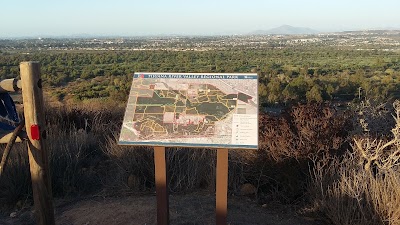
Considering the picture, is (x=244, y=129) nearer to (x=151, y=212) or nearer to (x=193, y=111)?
(x=193, y=111)

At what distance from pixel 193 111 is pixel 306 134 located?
1701 mm

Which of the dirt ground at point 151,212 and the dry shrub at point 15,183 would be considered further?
the dry shrub at point 15,183

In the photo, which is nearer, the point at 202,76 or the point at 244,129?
the point at 244,129

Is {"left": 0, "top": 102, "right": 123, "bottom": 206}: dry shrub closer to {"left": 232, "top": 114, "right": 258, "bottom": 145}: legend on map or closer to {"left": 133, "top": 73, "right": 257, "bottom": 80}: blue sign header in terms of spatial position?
{"left": 133, "top": 73, "right": 257, "bottom": 80}: blue sign header

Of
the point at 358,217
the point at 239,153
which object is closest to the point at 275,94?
the point at 239,153

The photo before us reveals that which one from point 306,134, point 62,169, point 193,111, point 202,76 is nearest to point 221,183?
point 193,111

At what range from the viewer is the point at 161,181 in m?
3.65

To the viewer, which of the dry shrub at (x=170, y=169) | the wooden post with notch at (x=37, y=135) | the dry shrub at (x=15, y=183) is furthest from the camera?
the dry shrub at (x=170, y=169)

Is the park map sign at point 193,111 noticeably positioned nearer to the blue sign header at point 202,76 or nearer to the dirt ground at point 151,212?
the blue sign header at point 202,76

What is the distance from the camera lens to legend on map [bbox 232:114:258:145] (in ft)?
11.0

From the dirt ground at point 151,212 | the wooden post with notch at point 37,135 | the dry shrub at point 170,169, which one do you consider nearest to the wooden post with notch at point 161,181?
the dirt ground at point 151,212

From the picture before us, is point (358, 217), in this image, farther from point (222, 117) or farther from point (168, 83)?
point (168, 83)

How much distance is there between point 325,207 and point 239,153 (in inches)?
62.6

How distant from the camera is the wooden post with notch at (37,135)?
3.16 metres
